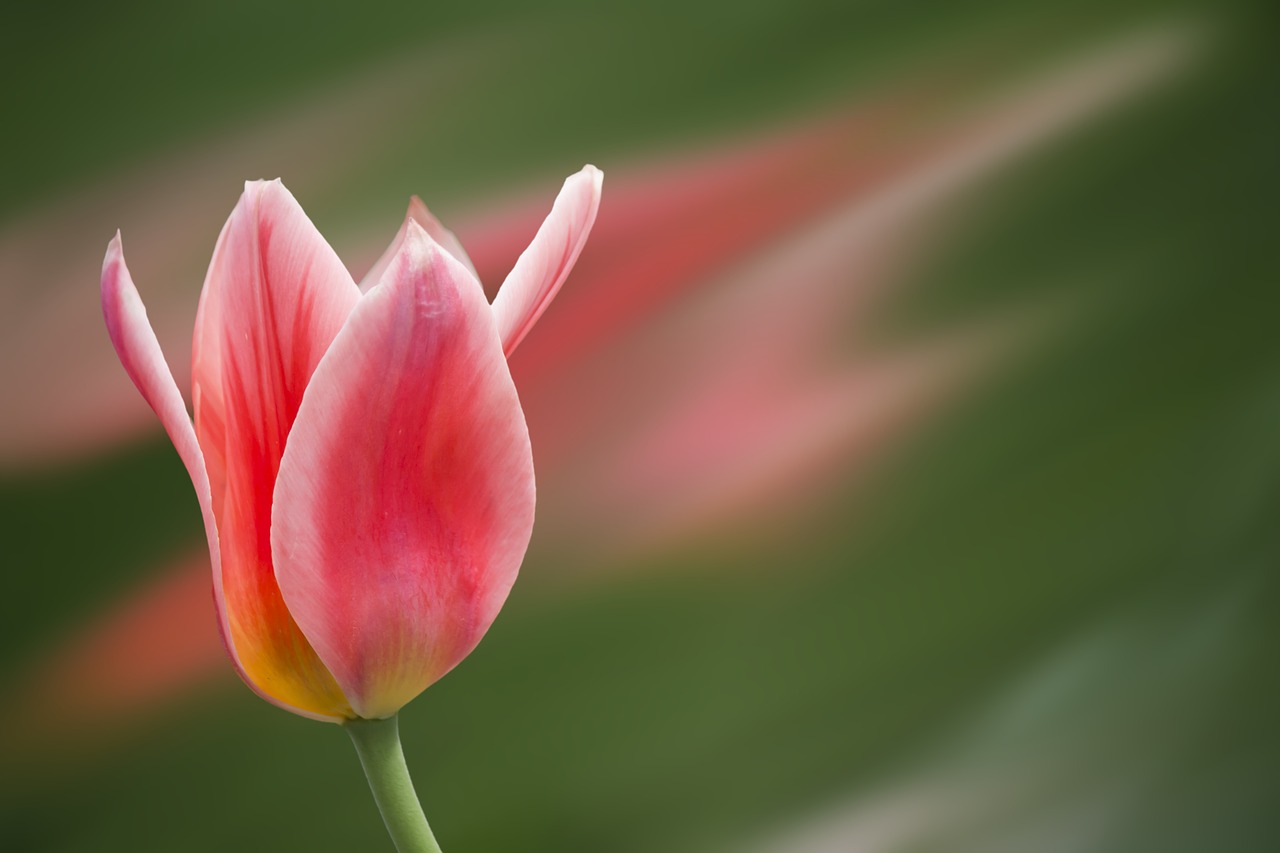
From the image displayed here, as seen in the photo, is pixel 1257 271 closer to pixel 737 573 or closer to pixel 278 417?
pixel 737 573

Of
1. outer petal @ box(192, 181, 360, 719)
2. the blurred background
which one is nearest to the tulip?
outer petal @ box(192, 181, 360, 719)

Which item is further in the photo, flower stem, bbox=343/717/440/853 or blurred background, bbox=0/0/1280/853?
blurred background, bbox=0/0/1280/853

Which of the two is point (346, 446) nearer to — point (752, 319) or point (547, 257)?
point (547, 257)

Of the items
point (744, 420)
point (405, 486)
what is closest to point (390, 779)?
point (405, 486)

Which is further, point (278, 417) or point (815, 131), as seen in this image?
point (815, 131)

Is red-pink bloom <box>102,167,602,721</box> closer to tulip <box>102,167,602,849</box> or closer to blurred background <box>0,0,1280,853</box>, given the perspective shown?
tulip <box>102,167,602,849</box>

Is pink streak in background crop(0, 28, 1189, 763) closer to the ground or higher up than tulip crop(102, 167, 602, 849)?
higher up

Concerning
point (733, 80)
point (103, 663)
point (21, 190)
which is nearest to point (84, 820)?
point (103, 663)
